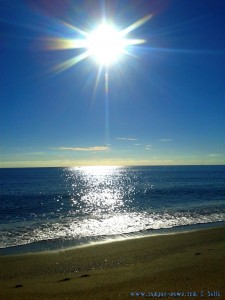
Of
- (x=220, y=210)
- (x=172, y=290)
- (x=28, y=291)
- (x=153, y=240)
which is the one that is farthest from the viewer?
(x=220, y=210)

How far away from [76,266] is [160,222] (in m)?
14.3

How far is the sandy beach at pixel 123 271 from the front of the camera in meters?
9.91

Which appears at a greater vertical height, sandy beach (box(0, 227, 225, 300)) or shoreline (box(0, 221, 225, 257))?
sandy beach (box(0, 227, 225, 300))

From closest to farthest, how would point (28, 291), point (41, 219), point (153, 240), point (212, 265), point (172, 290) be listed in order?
point (172, 290) < point (28, 291) < point (212, 265) < point (153, 240) < point (41, 219)

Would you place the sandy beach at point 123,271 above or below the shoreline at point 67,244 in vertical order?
above

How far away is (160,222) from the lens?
26.8 m

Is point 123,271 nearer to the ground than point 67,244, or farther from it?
farther from it

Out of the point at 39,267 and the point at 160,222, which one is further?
the point at 160,222

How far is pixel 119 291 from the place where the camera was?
9953mm

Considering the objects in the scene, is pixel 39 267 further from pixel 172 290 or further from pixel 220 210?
pixel 220 210

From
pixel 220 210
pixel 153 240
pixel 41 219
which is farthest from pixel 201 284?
pixel 220 210

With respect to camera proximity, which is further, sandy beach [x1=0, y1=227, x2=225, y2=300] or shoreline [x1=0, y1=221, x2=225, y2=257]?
shoreline [x1=0, y1=221, x2=225, y2=257]

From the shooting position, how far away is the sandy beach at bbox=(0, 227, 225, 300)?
32.5 ft

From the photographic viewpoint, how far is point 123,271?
41.6ft
